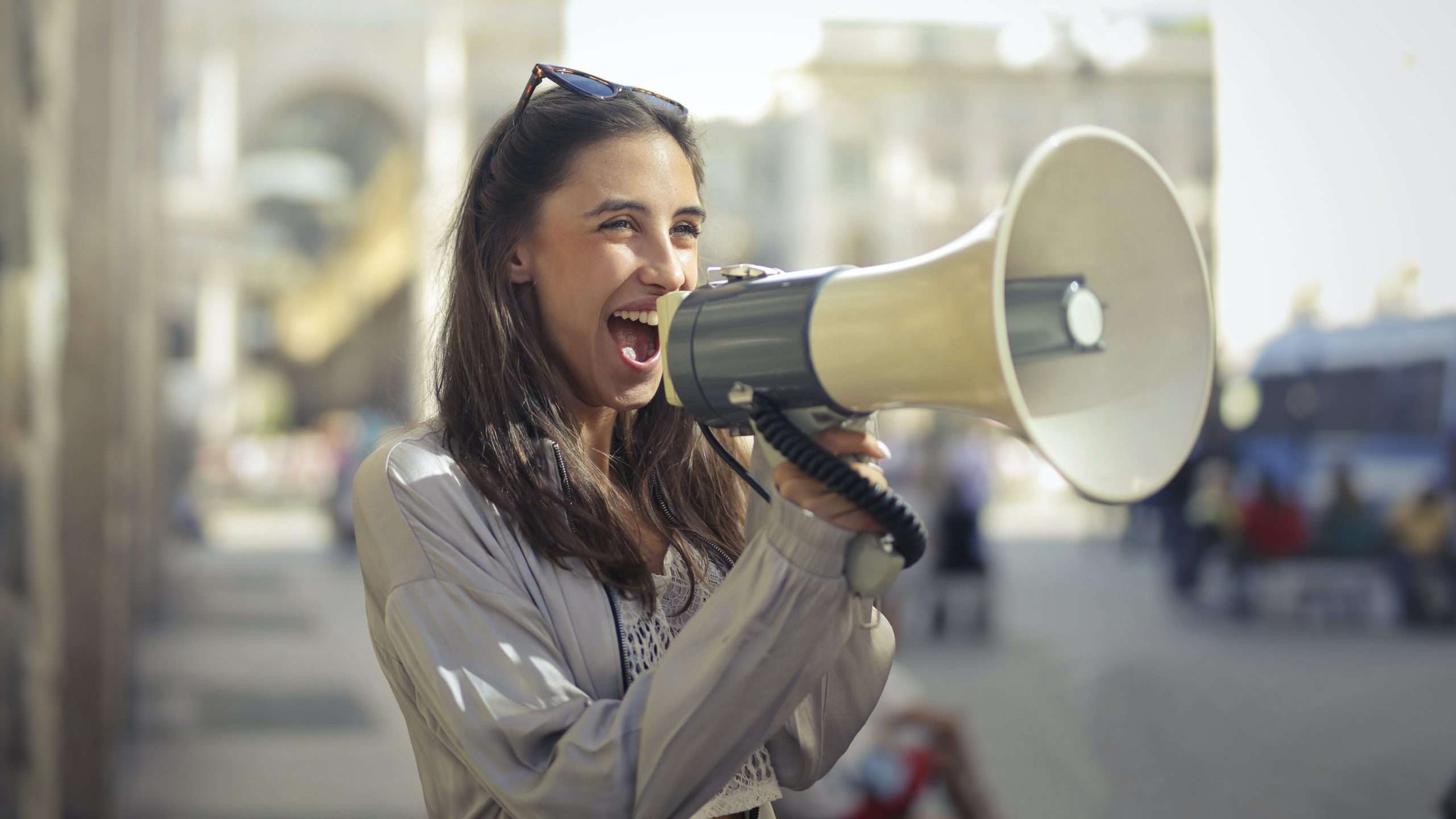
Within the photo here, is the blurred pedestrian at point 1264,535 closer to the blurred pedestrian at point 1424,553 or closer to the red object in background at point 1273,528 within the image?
the red object in background at point 1273,528

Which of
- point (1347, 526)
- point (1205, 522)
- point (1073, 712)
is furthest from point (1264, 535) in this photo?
point (1073, 712)

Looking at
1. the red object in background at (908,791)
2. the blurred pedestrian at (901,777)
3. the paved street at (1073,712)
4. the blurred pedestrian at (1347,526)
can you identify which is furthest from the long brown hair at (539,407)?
the blurred pedestrian at (1347,526)

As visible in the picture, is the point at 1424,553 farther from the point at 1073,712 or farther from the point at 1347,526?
the point at 1073,712

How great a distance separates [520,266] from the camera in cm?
116

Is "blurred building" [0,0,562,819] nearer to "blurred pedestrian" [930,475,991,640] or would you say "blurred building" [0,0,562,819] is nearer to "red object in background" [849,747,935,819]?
"red object in background" [849,747,935,819]

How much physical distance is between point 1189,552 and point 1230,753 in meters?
2.08

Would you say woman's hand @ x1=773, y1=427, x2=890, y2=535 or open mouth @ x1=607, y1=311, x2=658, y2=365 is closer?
woman's hand @ x1=773, y1=427, x2=890, y2=535

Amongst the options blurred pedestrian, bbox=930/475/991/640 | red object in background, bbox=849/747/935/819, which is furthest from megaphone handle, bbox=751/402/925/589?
blurred pedestrian, bbox=930/475/991/640

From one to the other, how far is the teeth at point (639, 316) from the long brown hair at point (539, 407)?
0.08 meters

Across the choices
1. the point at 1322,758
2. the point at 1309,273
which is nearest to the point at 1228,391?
the point at 1322,758

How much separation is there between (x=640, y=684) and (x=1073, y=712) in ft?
15.3

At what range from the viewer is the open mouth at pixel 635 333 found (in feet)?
3.67

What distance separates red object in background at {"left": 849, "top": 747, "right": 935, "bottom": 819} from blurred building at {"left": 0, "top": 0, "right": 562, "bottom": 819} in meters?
1.44

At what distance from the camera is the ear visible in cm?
115
